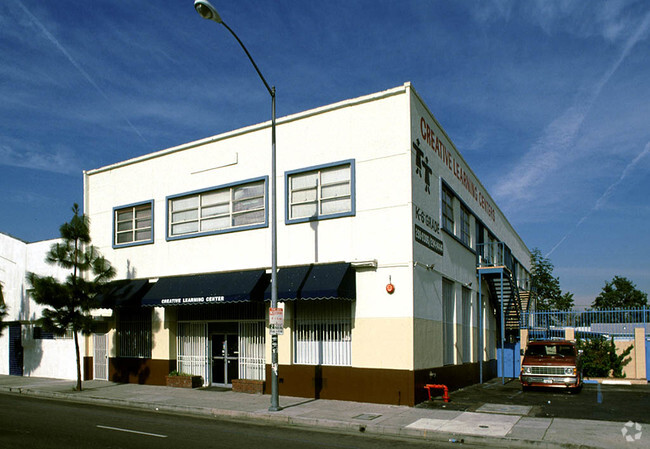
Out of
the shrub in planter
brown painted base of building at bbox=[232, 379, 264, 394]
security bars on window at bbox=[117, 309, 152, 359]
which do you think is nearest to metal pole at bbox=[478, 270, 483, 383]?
brown painted base of building at bbox=[232, 379, 264, 394]

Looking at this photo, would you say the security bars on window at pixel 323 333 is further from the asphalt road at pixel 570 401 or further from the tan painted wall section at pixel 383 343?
the asphalt road at pixel 570 401

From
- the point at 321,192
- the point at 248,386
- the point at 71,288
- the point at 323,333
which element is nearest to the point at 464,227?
the point at 321,192

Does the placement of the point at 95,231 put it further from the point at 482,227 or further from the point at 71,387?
the point at 482,227

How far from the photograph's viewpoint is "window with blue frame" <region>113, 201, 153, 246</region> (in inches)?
869

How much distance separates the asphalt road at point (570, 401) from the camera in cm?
1408

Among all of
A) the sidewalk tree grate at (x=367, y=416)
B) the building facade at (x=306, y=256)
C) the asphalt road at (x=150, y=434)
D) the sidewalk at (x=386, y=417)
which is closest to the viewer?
the asphalt road at (x=150, y=434)

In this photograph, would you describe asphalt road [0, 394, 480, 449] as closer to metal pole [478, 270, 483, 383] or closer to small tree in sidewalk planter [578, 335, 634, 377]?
metal pole [478, 270, 483, 383]

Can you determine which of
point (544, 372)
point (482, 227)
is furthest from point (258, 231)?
point (482, 227)

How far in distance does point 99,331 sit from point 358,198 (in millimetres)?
12484

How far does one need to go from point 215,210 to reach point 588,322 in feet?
51.4

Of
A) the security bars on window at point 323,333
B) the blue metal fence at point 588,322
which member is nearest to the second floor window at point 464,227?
the blue metal fence at point 588,322

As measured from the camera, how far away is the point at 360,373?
53.7ft

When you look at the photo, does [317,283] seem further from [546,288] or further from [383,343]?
[546,288]

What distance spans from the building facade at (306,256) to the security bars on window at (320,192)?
0.04 metres
